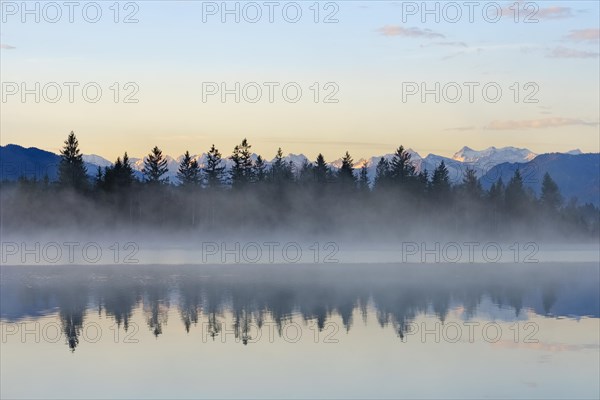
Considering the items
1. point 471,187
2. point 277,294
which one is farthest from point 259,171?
point 277,294

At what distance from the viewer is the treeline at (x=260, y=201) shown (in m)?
155

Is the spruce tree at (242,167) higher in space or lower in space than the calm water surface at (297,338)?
higher

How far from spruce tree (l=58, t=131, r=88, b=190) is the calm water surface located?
94.4 m

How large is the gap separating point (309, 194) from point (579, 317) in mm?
122934

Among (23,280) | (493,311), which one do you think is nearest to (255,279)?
(23,280)

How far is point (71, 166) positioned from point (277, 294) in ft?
359

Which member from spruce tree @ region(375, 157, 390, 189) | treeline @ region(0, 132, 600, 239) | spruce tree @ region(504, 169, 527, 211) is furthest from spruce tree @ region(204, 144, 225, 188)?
spruce tree @ region(504, 169, 527, 211)

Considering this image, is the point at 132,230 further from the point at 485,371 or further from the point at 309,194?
the point at 485,371

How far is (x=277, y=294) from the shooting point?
176ft

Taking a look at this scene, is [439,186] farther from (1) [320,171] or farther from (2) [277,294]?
(2) [277,294]

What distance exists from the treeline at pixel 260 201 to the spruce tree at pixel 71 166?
0.17m

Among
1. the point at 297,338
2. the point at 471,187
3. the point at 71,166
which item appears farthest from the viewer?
the point at 471,187

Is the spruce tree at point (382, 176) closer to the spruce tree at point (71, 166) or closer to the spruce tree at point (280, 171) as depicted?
the spruce tree at point (280, 171)

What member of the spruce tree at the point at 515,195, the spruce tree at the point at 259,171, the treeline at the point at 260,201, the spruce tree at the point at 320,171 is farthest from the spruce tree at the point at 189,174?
the spruce tree at the point at 515,195
